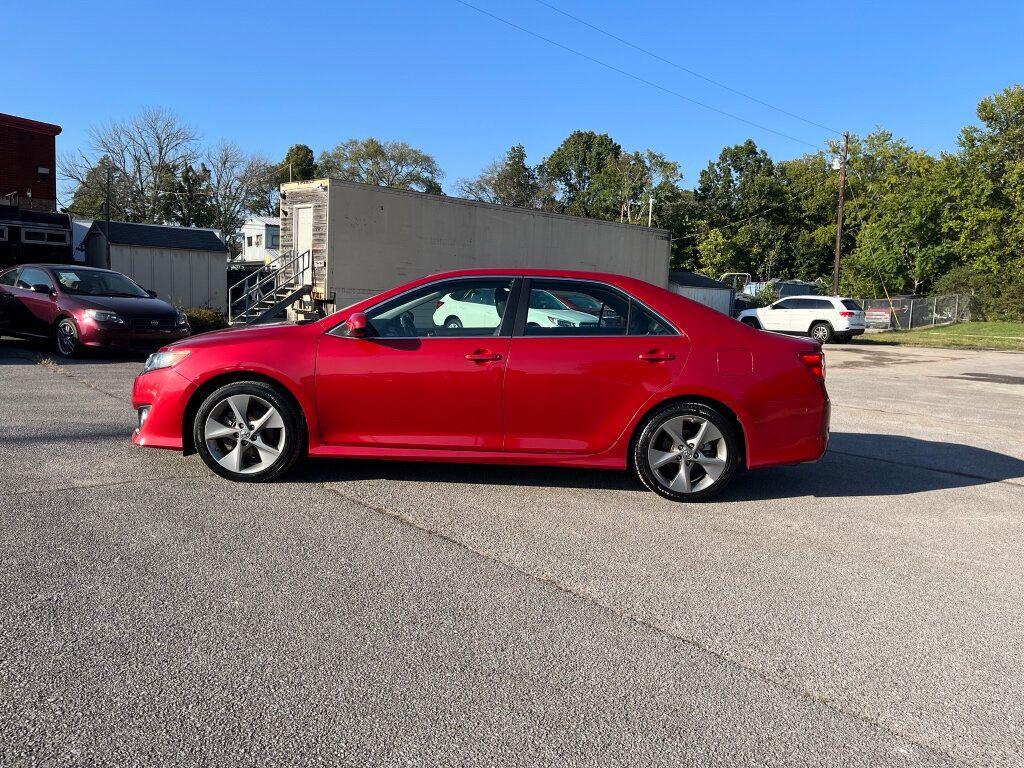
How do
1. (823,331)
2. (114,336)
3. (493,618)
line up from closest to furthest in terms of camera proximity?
(493,618) → (114,336) → (823,331)

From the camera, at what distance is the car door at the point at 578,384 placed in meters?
5.43

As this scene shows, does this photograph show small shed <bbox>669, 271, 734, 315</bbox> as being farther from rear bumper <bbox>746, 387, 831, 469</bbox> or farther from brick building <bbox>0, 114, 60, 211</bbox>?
rear bumper <bbox>746, 387, 831, 469</bbox>

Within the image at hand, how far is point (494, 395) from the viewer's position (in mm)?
5426

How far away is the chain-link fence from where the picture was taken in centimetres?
4122

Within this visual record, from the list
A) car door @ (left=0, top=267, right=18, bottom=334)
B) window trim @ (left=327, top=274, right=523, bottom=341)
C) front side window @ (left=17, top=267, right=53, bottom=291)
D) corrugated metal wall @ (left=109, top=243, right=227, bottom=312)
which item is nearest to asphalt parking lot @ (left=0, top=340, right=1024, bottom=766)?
window trim @ (left=327, top=274, right=523, bottom=341)

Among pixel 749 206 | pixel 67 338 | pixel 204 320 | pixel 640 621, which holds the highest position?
pixel 749 206

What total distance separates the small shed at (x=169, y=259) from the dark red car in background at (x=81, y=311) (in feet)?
49.0

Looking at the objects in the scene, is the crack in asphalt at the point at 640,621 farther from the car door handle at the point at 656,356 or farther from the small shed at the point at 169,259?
the small shed at the point at 169,259

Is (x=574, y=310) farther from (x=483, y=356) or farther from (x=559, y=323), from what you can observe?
(x=483, y=356)

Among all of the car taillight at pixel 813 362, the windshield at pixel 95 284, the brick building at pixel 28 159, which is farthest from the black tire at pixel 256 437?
the brick building at pixel 28 159

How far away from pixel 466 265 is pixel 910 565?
18743mm

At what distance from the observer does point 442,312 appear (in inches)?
222

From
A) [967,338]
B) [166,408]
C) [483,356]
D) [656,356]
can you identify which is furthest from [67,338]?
[967,338]

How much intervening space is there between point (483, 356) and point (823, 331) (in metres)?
26.3
